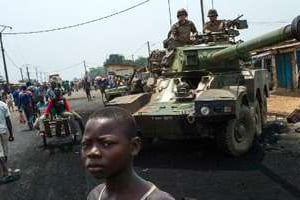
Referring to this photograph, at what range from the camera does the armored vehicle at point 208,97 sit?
29.9 ft

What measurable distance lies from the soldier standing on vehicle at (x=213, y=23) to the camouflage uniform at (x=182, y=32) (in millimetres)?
427

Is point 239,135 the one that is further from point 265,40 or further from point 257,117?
point 265,40

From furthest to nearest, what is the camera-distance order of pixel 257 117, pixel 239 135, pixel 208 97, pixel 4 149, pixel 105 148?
1. pixel 257 117
2. pixel 239 135
3. pixel 4 149
4. pixel 208 97
5. pixel 105 148

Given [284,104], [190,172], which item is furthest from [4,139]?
[284,104]

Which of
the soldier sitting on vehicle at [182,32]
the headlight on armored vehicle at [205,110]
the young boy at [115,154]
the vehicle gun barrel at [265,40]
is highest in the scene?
the soldier sitting on vehicle at [182,32]

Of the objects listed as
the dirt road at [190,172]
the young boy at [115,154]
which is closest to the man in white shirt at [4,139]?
the dirt road at [190,172]

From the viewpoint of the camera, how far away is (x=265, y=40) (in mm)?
7348

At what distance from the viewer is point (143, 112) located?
992cm

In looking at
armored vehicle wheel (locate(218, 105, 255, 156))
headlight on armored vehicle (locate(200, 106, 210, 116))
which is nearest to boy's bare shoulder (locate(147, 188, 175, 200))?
headlight on armored vehicle (locate(200, 106, 210, 116))

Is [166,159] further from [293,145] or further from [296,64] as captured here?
[296,64]

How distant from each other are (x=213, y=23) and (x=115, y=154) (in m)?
11.0

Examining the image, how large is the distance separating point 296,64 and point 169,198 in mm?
22395

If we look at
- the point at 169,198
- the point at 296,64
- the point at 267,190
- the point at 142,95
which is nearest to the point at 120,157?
the point at 169,198

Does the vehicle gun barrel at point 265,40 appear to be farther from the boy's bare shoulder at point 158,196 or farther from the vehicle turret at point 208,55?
the boy's bare shoulder at point 158,196
